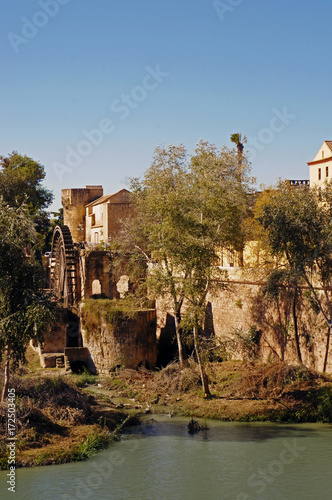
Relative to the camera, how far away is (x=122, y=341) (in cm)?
2544

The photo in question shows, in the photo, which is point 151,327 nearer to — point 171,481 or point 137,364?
point 137,364

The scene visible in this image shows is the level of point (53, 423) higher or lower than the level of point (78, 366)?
lower

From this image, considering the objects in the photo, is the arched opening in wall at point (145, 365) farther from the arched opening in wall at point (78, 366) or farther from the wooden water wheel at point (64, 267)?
the wooden water wheel at point (64, 267)

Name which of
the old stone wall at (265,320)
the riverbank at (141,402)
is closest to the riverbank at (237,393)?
the riverbank at (141,402)

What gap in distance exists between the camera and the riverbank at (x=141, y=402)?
54.9 feet

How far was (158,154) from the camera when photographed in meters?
28.0

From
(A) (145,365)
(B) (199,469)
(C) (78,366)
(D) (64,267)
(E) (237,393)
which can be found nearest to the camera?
(B) (199,469)

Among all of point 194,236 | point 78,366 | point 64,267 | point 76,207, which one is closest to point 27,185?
point 76,207

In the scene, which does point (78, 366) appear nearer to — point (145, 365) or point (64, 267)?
point (145, 365)

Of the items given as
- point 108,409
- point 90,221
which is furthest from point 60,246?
point 108,409

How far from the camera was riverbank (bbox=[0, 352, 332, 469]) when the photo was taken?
1673 cm

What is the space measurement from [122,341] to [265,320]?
588cm

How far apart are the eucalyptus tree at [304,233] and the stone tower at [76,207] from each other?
3078cm

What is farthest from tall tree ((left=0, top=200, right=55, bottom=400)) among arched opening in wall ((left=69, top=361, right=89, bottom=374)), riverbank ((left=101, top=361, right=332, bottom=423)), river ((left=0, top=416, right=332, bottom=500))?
arched opening in wall ((left=69, top=361, right=89, bottom=374))
